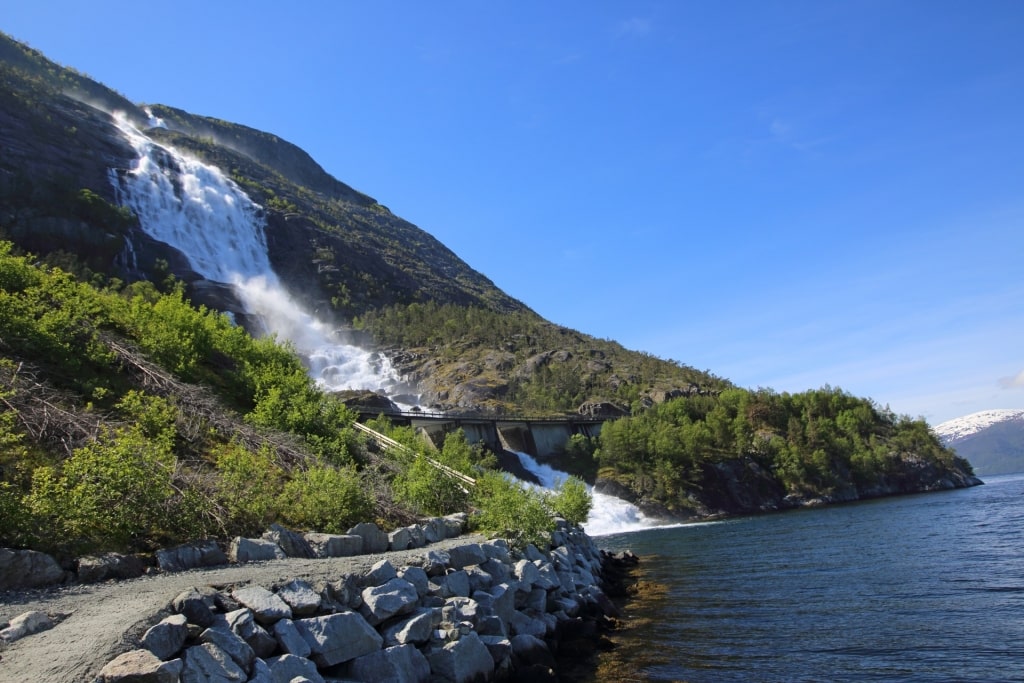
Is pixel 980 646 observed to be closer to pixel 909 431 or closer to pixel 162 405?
pixel 162 405

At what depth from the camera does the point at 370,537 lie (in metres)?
13.9

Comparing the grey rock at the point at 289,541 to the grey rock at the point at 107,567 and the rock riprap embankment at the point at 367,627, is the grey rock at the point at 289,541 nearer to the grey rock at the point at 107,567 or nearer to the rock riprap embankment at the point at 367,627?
the rock riprap embankment at the point at 367,627

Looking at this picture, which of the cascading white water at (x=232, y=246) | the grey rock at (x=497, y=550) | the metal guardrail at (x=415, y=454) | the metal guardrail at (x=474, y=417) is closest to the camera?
the grey rock at (x=497, y=550)

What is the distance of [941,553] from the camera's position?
26906mm

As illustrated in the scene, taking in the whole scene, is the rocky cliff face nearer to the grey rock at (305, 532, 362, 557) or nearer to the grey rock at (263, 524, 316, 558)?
the grey rock at (305, 532, 362, 557)

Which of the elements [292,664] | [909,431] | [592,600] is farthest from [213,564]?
[909,431]

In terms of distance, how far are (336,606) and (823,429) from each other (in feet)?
313

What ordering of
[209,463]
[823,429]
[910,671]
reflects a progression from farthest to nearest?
[823,429]
[209,463]
[910,671]

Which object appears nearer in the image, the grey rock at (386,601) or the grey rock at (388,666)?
the grey rock at (388,666)

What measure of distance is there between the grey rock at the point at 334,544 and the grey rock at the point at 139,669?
6051 mm

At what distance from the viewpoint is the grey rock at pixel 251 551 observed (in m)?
11.2

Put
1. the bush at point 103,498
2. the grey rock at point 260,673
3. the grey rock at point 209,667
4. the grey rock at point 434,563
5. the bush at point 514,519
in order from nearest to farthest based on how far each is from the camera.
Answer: the grey rock at point 209,667 < the grey rock at point 260,673 < the bush at point 103,498 < the grey rock at point 434,563 < the bush at point 514,519

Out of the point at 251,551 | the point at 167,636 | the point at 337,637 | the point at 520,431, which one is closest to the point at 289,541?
the point at 251,551

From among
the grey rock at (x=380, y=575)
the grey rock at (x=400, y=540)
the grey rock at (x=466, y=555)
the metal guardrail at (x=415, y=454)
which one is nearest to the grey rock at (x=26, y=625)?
the grey rock at (x=380, y=575)
